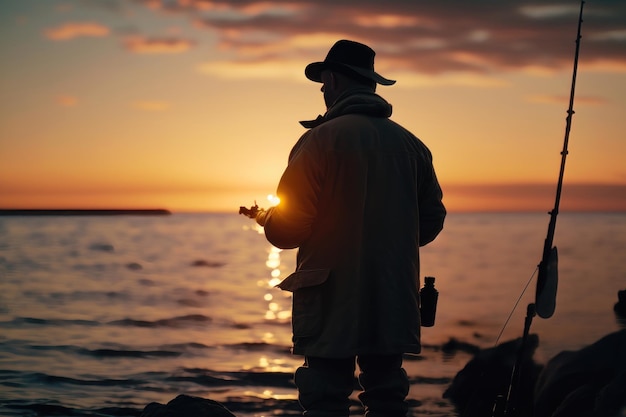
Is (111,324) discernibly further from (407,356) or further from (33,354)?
(407,356)

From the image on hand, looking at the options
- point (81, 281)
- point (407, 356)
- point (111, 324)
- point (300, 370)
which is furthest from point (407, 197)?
point (81, 281)

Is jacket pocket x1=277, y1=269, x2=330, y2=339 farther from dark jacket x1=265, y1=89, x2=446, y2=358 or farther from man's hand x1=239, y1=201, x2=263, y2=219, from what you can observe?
man's hand x1=239, y1=201, x2=263, y2=219

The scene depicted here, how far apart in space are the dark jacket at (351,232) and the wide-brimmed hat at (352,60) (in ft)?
0.40

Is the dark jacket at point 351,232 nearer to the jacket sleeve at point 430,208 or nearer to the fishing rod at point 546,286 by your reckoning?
the jacket sleeve at point 430,208

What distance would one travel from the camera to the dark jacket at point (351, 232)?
173 inches

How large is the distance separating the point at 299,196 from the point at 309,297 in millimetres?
544

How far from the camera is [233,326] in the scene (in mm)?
22125

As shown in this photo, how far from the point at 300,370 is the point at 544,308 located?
5.77 ft

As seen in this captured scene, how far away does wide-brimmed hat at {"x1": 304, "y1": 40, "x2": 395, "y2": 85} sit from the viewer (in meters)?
4.59

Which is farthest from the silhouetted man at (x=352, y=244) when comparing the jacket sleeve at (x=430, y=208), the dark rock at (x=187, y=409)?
the dark rock at (x=187, y=409)

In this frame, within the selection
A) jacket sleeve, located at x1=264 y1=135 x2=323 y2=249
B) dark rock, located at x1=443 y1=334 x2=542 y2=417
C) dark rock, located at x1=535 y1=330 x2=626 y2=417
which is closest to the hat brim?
jacket sleeve, located at x1=264 y1=135 x2=323 y2=249

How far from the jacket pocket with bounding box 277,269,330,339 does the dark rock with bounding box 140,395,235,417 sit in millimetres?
2986

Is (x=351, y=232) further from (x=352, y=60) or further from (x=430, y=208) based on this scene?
(x=352, y=60)

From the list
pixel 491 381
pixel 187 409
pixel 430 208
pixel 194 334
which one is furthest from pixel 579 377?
pixel 194 334
